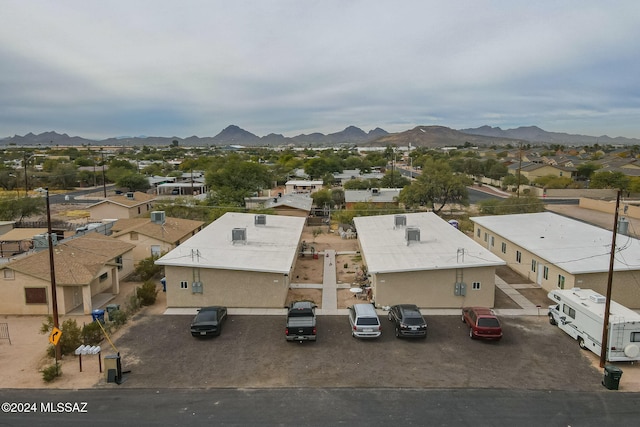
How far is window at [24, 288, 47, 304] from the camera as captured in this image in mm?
23156

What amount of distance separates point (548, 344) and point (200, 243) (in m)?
20.1

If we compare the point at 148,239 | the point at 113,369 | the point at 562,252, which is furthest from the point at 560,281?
the point at 148,239

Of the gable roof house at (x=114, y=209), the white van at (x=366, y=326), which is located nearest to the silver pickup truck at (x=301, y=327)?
the white van at (x=366, y=326)

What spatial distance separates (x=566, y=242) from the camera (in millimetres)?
29906

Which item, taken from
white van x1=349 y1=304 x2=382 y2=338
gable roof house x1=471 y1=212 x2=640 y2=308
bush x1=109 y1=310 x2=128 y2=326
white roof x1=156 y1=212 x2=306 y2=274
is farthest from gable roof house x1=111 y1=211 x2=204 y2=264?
gable roof house x1=471 y1=212 x2=640 y2=308

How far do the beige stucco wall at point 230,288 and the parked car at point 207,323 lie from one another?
2.65 metres

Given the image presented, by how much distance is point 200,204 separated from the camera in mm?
53500

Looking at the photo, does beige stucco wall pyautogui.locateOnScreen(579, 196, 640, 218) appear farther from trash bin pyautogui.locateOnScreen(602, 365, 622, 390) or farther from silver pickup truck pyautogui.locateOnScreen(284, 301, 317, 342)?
silver pickup truck pyautogui.locateOnScreen(284, 301, 317, 342)

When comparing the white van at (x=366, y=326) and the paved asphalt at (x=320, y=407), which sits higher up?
the white van at (x=366, y=326)

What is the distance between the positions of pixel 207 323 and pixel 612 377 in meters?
15.9

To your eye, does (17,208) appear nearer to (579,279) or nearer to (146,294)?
(146,294)

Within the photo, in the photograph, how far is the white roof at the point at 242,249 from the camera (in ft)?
78.6

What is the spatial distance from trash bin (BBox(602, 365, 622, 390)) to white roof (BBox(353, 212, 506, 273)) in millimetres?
8157

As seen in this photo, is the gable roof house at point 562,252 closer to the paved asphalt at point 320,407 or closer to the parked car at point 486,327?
the parked car at point 486,327
